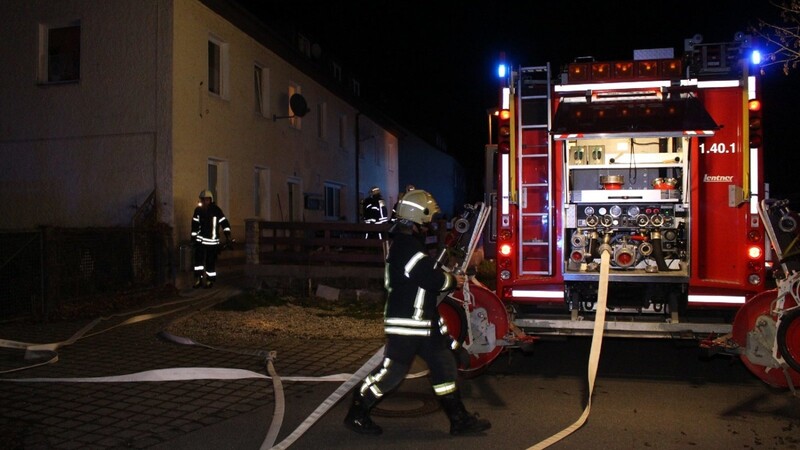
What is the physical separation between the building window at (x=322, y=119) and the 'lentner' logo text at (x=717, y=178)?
15.6 m

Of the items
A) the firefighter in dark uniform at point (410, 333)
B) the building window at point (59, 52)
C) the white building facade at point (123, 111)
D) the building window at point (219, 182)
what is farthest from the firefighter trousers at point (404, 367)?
the building window at point (59, 52)

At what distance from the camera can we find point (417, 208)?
5.04 metres

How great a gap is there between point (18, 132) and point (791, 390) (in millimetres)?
14154

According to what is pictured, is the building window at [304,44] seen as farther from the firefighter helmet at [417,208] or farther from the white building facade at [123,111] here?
the firefighter helmet at [417,208]

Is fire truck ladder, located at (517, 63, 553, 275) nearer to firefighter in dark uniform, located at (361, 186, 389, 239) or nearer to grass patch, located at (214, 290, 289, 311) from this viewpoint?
grass patch, located at (214, 290, 289, 311)

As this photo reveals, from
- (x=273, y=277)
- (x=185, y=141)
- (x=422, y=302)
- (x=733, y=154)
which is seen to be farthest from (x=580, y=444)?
(x=185, y=141)

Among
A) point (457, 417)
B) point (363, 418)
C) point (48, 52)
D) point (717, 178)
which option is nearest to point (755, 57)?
point (717, 178)

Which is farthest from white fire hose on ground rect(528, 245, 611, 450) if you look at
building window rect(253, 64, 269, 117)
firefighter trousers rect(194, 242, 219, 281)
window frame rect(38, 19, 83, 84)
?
building window rect(253, 64, 269, 117)

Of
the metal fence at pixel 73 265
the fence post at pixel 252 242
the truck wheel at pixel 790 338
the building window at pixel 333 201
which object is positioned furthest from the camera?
the building window at pixel 333 201

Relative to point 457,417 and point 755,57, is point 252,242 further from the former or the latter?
point 755,57

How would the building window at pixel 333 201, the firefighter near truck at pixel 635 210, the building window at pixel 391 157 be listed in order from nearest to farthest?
the firefighter near truck at pixel 635 210 < the building window at pixel 333 201 < the building window at pixel 391 157

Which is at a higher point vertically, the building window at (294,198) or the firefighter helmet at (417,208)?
the building window at (294,198)

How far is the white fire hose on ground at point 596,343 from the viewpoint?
4887mm

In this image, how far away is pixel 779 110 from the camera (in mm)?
27562
